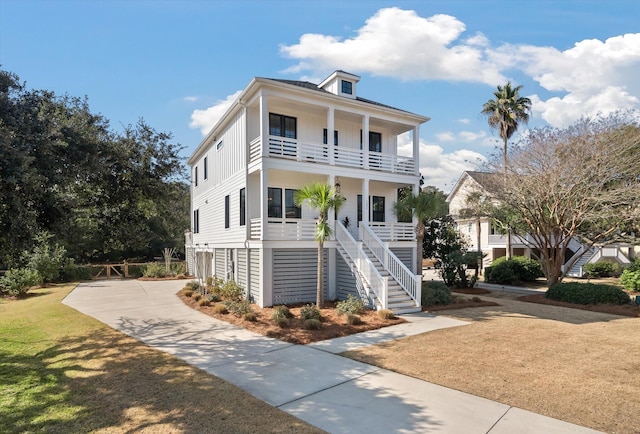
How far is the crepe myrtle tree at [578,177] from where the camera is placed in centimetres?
1841

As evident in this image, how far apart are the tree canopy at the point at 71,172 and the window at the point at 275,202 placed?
424 cm

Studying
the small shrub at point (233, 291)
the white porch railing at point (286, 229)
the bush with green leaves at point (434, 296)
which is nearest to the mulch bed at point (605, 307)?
the bush with green leaves at point (434, 296)

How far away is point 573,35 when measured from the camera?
43.6 feet

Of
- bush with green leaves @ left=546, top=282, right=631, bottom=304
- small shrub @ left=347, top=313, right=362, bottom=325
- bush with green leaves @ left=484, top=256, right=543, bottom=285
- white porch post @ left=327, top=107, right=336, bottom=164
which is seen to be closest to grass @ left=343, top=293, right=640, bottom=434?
small shrub @ left=347, top=313, right=362, bottom=325

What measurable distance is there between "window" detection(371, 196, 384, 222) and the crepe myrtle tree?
7.07m

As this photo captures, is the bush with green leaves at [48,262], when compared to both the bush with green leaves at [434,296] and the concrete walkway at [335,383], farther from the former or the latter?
the bush with green leaves at [434,296]

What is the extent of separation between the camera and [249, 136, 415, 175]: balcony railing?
50.0ft

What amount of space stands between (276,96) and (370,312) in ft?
29.4

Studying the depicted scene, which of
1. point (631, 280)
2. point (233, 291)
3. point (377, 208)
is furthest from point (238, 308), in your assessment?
point (631, 280)

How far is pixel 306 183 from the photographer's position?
17.0 meters

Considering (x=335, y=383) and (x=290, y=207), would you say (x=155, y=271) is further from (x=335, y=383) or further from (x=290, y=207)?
(x=335, y=383)

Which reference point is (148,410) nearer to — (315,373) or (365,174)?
(315,373)

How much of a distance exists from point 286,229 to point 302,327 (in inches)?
191

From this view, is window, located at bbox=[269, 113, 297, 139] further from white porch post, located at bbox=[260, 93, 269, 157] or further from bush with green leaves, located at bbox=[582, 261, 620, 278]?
bush with green leaves, located at bbox=[582, 261, 620, 278]
